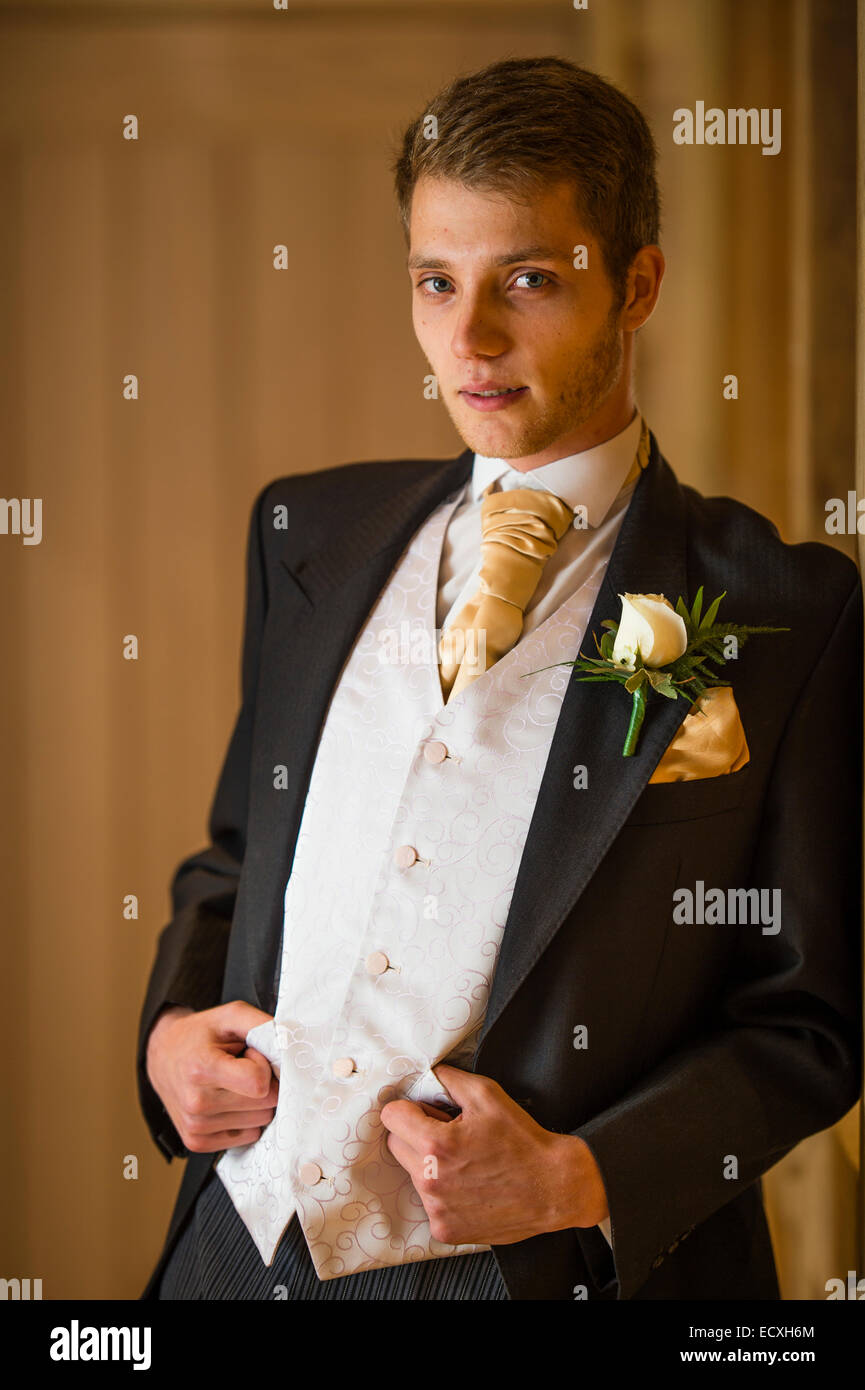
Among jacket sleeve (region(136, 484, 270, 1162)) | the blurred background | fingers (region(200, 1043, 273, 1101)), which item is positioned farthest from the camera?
the blurred background

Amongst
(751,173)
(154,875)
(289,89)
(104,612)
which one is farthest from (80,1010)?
(751,173)

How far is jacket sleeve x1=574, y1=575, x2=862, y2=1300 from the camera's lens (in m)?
1.11

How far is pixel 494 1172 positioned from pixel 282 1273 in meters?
0.28

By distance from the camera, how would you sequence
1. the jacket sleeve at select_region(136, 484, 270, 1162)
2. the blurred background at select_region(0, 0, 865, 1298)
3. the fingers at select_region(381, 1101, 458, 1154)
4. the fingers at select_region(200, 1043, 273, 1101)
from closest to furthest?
the fingers at select_region(381, 1101, 458, 1154) → the fingers at select_region(200, 1043, 273, 1101) → the jacket sleeve at select_region(136, 484, 270, 1162) → the blurred background at select_region(0, 0, 865, 1298)

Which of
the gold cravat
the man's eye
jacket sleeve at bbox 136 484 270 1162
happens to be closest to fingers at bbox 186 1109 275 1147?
jacket sleeve at bbox 136 484 270 1162

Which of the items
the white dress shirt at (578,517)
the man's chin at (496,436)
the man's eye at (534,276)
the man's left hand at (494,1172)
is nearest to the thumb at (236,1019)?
the man's left hand at (494,1172)

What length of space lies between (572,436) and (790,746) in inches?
16.4

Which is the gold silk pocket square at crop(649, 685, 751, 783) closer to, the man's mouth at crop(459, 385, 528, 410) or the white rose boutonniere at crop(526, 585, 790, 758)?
the white rose boutonniere at crop(526, 585, 790, 758)

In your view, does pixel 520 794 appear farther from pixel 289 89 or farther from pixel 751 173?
pixel 289 89

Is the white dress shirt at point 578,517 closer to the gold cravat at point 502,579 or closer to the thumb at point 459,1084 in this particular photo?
the gold cravat at point 502,579

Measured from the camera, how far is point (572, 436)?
126cm

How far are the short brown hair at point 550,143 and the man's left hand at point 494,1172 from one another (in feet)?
2.85

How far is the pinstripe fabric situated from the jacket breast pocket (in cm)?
48

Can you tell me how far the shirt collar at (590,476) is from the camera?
1253 millimetres
